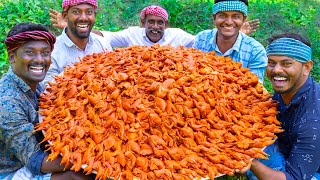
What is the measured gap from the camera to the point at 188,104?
Answer: 92.4 inches

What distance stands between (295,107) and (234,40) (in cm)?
127

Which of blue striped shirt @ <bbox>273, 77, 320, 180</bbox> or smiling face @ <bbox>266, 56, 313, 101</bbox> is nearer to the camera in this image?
blue striped shirt @ <bbox>273, 77, 320, 180</bbox>

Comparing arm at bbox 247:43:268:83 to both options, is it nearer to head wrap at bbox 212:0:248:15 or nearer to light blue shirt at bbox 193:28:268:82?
light blue shirt at bbox 193:28:268:82

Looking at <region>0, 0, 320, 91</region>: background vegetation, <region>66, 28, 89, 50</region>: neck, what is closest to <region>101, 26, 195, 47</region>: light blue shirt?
<region>66, 28, 89, 50</region>: neck

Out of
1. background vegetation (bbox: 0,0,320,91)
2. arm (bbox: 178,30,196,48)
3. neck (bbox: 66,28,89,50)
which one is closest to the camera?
neck (bbox: 66,28,89,50)

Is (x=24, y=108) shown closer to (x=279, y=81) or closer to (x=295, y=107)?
(x=279, y=81)

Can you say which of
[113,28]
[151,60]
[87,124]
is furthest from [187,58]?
[113,28]

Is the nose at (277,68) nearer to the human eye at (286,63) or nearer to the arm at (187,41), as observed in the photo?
the human eye at (286,63)

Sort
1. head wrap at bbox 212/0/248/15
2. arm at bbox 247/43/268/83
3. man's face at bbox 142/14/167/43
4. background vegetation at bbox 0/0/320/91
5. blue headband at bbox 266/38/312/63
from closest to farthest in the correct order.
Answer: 1. blue headband at bbox 266/38/312/63
2. head wrap at bbox 212/0/248/15
3. arm at bbox 247/43/268/83
4. man's face at bbox 142/14/167/43
5. background vegetation at bbox 0/0/320/91

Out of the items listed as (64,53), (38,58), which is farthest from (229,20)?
(38,58)

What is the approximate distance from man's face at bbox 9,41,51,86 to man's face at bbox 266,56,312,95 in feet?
5.41

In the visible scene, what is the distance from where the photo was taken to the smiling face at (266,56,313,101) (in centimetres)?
250

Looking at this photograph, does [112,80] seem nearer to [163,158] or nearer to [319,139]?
[163,158]

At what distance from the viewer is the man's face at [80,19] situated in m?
3.65
